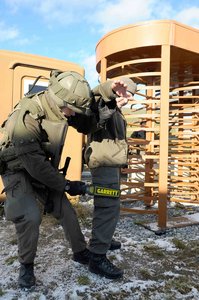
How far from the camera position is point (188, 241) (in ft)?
13.1

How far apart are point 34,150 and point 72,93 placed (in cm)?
50

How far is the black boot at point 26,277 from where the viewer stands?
2.70 meters

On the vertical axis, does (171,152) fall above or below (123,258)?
above

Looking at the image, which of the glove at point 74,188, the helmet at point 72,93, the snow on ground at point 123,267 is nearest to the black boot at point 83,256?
the snow on ground at point 123,267

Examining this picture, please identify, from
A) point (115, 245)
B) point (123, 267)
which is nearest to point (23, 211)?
point (123, 267)

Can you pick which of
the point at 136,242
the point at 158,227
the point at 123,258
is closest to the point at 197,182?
the point at 158,227

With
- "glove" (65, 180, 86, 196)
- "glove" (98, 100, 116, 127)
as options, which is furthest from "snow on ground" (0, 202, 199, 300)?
"glove" (98, 100, 116, 127)

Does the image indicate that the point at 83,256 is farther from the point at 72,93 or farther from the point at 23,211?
the point at 72,93

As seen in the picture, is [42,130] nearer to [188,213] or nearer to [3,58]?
[3,58]

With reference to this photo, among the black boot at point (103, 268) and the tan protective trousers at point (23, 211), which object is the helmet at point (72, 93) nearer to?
the tan protective trousers at point (23, 211)

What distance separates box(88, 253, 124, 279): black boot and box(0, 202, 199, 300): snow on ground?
5cm

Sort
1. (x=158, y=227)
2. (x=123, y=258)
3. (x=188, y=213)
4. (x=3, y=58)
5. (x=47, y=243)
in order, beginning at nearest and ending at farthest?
(x=123, y=258) → (x=47, y=243) → (x=158, y=227) → (x=3, y=58) → (x=188, y=213)

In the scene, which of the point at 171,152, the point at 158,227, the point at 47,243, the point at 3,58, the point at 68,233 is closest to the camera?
the point at 68,233

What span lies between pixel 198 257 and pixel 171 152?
2562 mm
